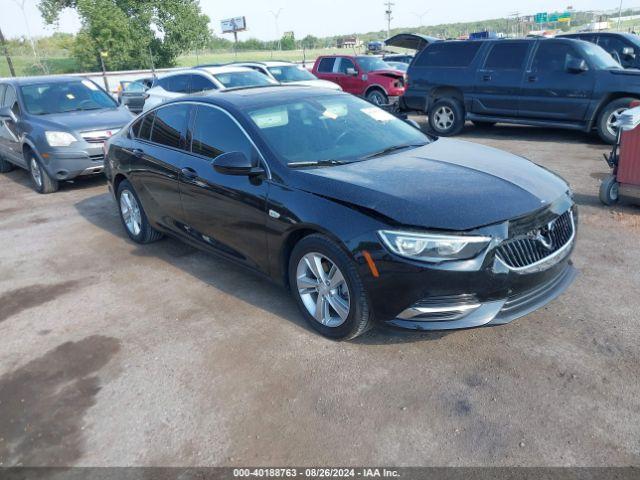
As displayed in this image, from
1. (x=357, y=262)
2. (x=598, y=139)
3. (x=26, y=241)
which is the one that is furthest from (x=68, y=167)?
(x=598, y=139)

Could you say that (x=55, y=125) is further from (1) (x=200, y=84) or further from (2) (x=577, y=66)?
(2) (x=577, y=66)

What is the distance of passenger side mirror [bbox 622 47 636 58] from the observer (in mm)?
11977

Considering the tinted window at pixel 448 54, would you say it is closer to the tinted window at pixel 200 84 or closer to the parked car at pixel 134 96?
the tinted window at pixel 200 84

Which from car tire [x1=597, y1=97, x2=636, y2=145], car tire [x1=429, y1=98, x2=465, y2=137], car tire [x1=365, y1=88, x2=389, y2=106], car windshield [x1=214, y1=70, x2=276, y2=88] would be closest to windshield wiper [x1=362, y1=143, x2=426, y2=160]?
car tire [x1=597, y1=97, x2=636, y2=145]

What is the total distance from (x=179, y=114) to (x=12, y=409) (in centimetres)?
282

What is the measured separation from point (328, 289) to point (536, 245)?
135cm

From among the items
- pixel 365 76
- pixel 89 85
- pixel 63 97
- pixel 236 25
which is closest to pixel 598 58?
pixel 365 76

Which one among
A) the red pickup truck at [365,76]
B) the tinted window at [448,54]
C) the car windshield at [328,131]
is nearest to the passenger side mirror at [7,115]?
the car windshield at [328,131]

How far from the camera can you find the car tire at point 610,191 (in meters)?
5.97

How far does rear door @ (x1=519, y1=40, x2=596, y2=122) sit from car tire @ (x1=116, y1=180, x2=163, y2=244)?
7.71m

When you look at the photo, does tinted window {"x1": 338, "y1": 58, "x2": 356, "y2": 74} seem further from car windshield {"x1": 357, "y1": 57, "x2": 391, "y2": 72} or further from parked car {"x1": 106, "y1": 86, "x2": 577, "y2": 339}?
parked car {"x1": 106, "y1": 86, "x2": 577, "y2": 339}

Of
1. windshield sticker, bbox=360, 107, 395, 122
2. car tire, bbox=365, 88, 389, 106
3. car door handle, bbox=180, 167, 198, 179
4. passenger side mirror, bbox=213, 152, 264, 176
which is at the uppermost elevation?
windshield sticker, bbox=360, 107, 395, 122

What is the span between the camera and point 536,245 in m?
3.23

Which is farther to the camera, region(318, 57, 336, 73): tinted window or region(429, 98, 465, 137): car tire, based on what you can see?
region(318, 57, 336, 73): tinted window
